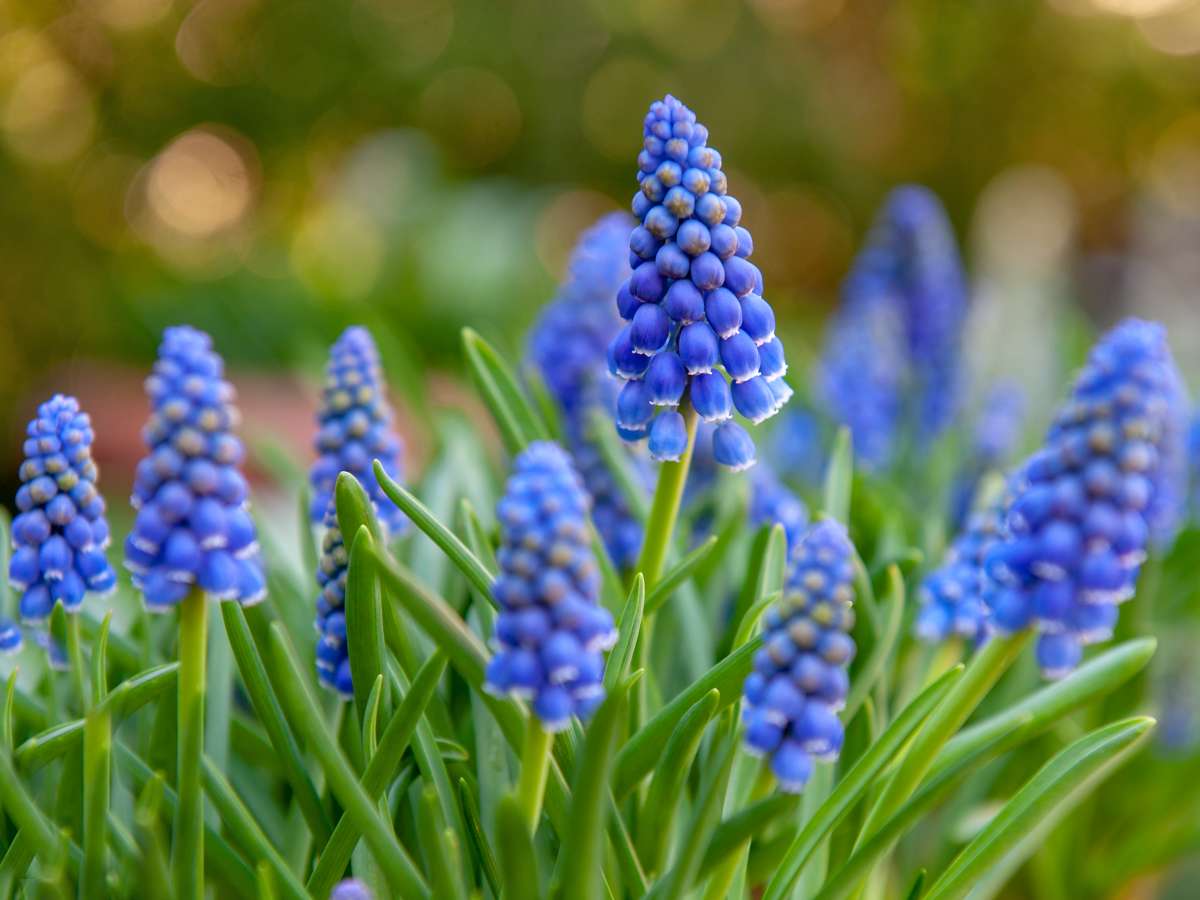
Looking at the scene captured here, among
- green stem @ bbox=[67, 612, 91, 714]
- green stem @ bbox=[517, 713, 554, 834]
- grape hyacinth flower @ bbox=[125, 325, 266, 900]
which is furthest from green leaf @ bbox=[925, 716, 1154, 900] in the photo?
green stem @ bbox=[67, 612, 91, 714]

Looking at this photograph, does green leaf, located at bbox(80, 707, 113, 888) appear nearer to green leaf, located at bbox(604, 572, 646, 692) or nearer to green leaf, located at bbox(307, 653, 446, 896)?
green leaf, located at bbox(307, 653, 446, 896)

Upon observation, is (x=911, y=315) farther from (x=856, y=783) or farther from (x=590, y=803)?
(x=590, y=803)

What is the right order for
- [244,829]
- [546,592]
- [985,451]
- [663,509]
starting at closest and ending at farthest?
1. [546,592]
2. [244,829]
3. [663,509]
4. [985,451]

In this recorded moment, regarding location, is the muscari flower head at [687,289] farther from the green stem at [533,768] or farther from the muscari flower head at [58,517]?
the muscari flower head at [58,517]

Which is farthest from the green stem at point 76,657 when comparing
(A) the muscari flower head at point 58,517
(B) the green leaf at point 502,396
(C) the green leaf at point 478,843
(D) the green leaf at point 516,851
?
(B) the green leaf at point 502,396

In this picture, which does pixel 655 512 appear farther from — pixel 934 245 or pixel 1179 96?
pixel 1179 96

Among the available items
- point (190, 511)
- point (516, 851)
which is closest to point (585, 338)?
point (190, 511)
